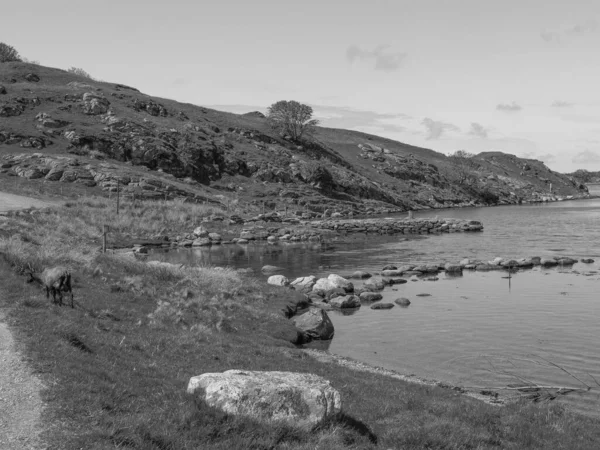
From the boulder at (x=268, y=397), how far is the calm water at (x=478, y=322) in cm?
1079

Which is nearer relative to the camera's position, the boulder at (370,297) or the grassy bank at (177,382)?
the grassy bank at (177,382)

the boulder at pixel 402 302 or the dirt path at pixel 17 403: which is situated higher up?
the dirt path at pixel 17 403

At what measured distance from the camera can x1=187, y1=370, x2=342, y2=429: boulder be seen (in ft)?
37.6

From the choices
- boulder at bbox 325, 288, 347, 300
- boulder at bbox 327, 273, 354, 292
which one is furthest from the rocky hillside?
boulder at bbox 325, 288, 347, 300

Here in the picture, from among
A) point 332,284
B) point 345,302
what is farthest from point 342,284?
point 345,302

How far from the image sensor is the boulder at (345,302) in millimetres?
34625

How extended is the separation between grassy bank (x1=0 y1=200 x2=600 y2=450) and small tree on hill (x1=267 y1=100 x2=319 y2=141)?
14126cm

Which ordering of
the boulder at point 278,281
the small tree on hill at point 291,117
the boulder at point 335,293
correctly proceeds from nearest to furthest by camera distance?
the boulder at point 335,293 → the boulder at point 278,281 → the small tree on hill at point 291,117

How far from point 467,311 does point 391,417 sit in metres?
20.0

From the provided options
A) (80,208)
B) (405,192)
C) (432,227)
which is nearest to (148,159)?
(80,208)

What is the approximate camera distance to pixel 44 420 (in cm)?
968

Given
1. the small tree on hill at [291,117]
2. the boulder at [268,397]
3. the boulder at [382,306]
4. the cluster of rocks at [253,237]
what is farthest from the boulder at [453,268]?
the small tree on hill at [291,117]

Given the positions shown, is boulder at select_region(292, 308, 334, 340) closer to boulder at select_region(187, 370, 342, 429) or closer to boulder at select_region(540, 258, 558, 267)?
boulder at select_region(187, 370, 342, 429)

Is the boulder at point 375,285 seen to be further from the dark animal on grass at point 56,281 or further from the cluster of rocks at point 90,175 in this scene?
the cluster of rocks at point 90,175
